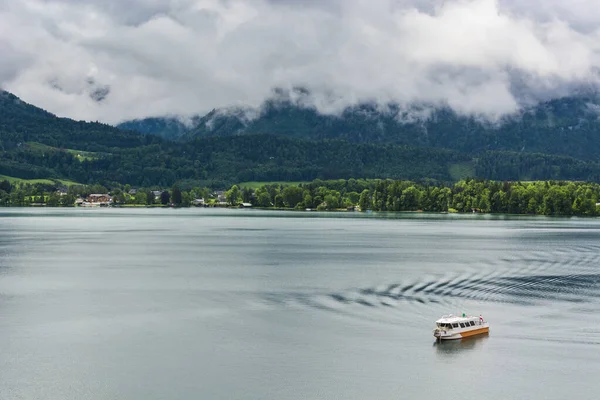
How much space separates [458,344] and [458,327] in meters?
1.46

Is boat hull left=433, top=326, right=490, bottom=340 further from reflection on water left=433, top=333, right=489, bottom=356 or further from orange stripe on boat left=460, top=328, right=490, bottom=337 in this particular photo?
reflection on water left=433, top=333, right=489, bottom=356

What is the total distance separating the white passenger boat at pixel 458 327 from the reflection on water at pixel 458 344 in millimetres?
322

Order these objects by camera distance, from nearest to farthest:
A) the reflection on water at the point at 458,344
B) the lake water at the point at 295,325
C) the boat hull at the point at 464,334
→ 1. the lake water at the point at 295,325
2. the reflection on water at the point at 458,344
3. the boat hull at the point at 464,334

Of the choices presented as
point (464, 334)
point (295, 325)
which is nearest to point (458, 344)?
point (464, 334)

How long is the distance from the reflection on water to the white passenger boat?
32 cm

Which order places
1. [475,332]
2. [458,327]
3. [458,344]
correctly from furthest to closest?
[475,332]
[458,327]
[458,344]

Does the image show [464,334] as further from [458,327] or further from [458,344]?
[458,344]

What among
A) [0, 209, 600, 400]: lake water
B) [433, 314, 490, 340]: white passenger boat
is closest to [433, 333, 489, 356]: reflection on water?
[0, 209, 600, 400]: lake water

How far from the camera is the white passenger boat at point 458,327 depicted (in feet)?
180

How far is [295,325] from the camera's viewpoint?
59.1 meters

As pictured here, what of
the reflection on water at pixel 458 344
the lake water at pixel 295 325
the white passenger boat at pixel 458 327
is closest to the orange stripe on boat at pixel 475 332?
the white passenger boat at pixel 458 327

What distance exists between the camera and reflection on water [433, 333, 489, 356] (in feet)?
172

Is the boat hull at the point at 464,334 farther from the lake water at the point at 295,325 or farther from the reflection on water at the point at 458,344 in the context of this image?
the lake water at the point at 295,325

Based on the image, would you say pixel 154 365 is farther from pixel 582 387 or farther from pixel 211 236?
pixel 211 236
